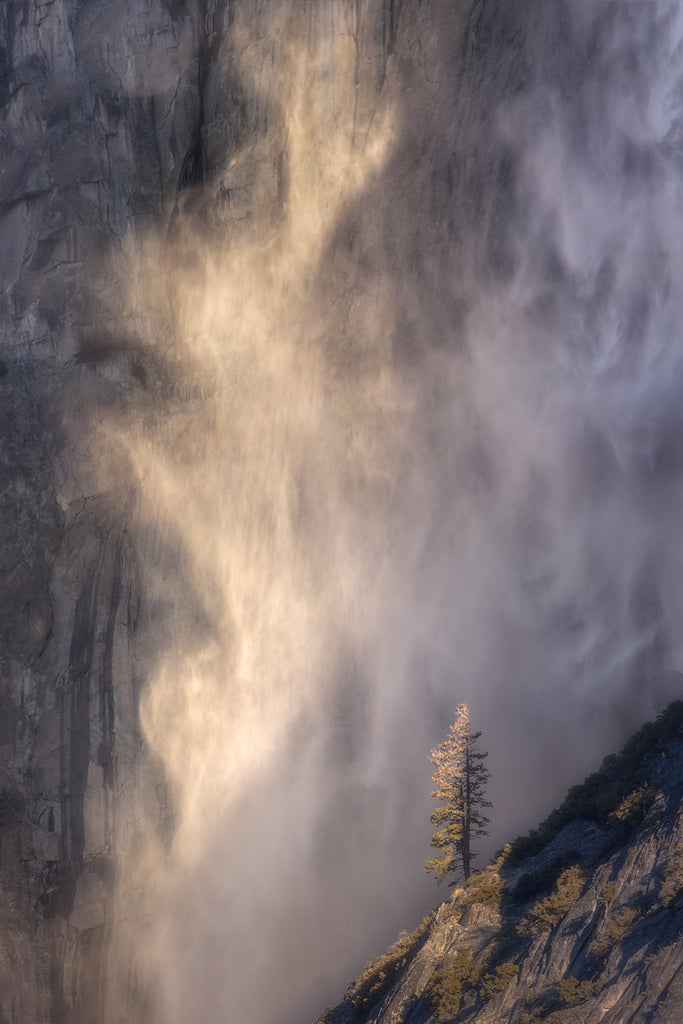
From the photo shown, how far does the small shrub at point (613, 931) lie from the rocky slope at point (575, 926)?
0.09ft

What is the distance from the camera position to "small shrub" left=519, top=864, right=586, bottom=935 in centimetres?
1850

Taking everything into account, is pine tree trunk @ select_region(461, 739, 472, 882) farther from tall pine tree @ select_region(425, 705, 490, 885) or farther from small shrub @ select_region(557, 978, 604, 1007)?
small shrub @ select_region(557, 978, 604, 1007)

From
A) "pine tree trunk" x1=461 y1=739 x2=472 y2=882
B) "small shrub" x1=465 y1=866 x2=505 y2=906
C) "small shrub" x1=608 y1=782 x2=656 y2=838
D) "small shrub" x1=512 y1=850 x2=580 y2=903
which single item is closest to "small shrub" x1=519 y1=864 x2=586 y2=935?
"small shrub" x1=512 y1=850 x2=580 y2=903

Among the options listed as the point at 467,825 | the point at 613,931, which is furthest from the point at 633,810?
the point at 467,825

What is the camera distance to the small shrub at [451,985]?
1838 centimetres

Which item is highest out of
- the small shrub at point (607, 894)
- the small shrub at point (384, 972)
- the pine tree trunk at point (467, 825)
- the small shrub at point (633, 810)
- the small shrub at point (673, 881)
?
the pine tree trunk at point (467, 825)

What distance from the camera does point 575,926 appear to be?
17750 millimetres

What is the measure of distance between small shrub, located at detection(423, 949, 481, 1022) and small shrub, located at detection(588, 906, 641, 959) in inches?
123

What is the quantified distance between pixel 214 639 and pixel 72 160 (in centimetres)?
2137

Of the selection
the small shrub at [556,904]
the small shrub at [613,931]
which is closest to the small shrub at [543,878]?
the small shrub at [556,904]

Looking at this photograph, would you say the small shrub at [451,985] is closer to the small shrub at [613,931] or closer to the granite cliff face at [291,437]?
A: the small shrub at [613,931]

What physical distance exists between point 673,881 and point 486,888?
6263 millimetres

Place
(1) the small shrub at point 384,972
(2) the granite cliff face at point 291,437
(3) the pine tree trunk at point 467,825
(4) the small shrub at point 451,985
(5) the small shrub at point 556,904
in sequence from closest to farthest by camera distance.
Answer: (4) the small shrub at point 451,985
(5) the small shrub at point 556,904
(1) the small shrub at point 384,972
(3) the pine tree trunk at point 467,825
(2) the granite cliff face at point 291,437

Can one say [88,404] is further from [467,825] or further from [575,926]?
[575,926]
